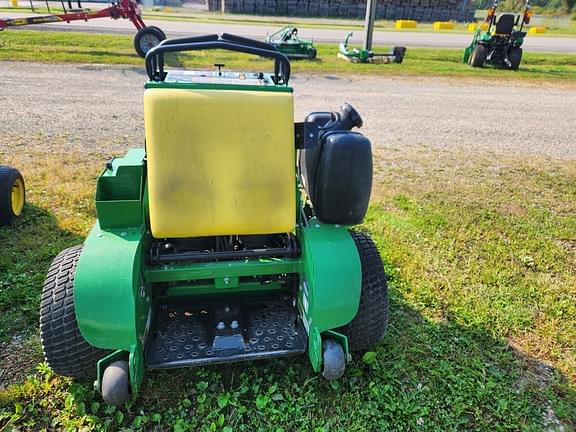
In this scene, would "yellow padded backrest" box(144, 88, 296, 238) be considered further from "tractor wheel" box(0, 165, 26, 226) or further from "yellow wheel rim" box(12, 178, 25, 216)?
"yellow wheel rim" box(12, 178, 25, 216)

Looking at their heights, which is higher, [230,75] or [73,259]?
[230,75]

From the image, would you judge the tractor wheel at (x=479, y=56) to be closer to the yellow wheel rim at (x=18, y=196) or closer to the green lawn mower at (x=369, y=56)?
the green lawn mower at (x=369, y=56)

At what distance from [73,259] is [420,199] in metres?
3.67

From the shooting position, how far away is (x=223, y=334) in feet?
7.94

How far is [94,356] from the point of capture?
2281mm

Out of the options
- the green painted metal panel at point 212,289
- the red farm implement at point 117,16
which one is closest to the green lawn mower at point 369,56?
the red farm implement at point 117,16

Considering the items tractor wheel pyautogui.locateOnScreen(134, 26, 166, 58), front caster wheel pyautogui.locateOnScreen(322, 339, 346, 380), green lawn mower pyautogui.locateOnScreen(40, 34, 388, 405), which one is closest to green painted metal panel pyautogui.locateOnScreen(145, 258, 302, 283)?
green lawn mower pyautogui.locateOnScreen(40, 34, 388, 405)

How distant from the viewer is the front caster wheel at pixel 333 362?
7.15 feet

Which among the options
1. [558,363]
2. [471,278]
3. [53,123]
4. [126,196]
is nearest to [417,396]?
[558,363]

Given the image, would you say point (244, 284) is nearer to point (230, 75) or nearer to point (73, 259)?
point (73, 259)

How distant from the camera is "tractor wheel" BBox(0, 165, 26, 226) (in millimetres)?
3777

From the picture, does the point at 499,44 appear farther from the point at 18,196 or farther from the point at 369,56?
the point at 18,196

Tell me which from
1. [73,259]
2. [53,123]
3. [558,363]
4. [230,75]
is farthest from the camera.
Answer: [53,123]

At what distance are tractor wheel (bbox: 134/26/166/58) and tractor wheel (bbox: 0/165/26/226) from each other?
8.55 metres
